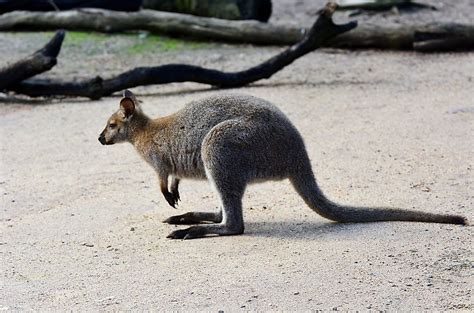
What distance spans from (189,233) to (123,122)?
3.81 ft

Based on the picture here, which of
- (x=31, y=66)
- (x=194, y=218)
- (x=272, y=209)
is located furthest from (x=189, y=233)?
(x=31, y=66)

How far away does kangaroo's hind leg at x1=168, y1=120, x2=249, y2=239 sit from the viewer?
590 cm

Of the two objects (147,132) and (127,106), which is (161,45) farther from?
(147,132)

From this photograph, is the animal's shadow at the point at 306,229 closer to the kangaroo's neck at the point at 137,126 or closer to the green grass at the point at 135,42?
the kangaroo's neck at the point at 137,126

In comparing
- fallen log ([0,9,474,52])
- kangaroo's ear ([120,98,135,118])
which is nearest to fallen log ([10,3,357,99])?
fallen log ([0,9,474,52])

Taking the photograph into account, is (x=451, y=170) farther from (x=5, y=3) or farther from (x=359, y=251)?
(x=5, y=3)

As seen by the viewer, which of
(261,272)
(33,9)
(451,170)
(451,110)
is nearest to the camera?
(261,272)

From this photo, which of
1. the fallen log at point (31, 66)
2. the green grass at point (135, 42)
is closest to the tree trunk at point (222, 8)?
the green grass at point (135, 42)

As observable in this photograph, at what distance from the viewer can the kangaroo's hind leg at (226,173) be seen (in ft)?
19.4

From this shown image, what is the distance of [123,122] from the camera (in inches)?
266

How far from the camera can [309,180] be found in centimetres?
611

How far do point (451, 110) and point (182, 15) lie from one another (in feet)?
16.8

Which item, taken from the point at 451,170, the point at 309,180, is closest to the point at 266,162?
the point at 309,180

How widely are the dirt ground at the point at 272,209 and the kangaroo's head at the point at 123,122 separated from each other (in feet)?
1.69
